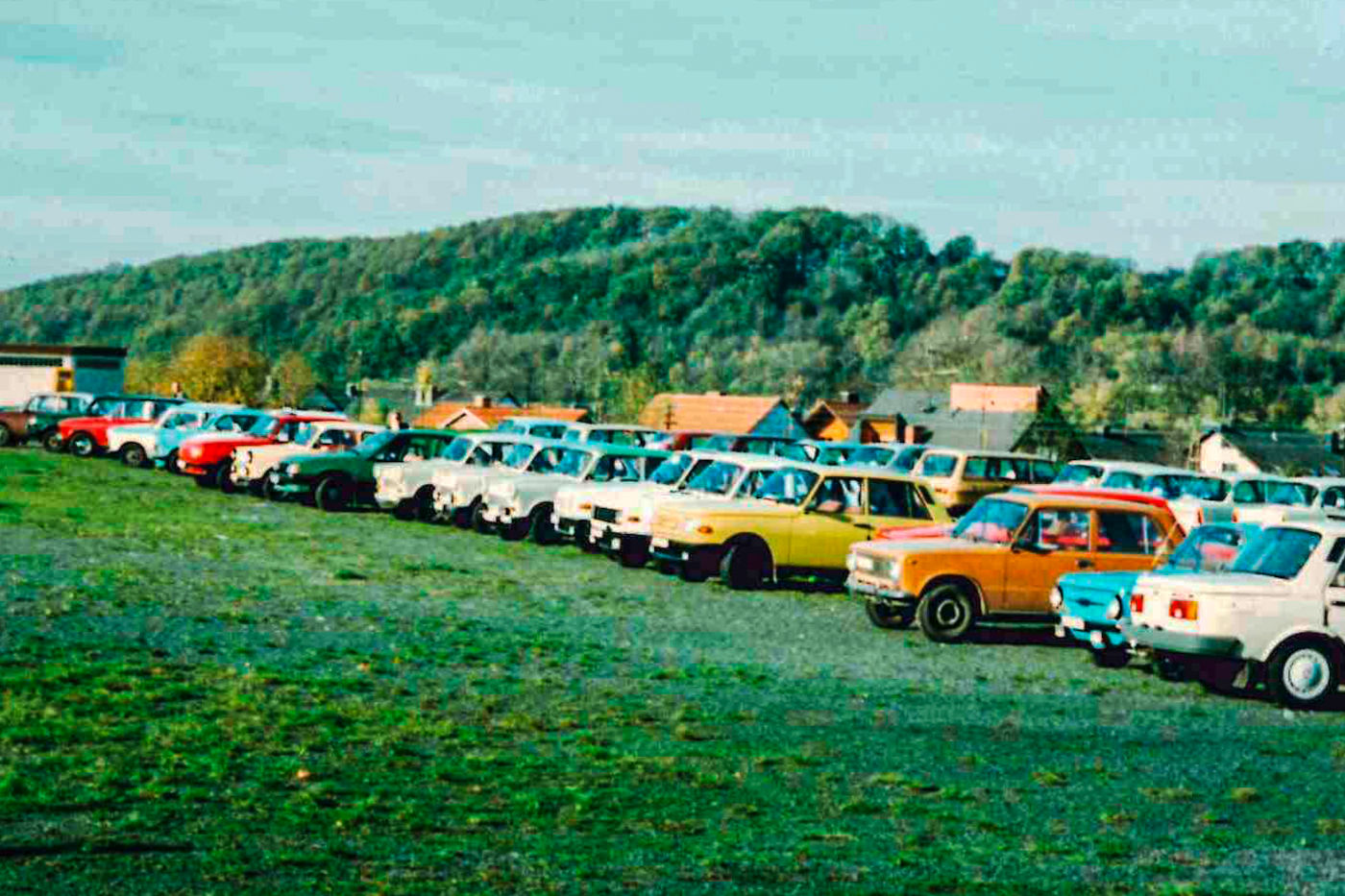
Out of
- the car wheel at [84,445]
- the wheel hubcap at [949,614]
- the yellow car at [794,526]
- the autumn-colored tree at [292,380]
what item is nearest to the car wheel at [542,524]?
the yellow car at [794,526]

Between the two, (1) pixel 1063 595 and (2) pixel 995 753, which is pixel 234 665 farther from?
(1) pixel 1063 595

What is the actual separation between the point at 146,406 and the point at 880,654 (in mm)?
37255

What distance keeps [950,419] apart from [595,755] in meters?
97.9

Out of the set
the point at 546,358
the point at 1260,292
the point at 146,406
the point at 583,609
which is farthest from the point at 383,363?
the point at 583,609

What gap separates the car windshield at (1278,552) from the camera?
50.8 feet

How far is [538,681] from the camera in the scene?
573 inches

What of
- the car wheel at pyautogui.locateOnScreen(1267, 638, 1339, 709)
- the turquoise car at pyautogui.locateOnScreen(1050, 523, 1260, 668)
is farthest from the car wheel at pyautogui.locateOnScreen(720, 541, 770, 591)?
the car wheel at pyautogui.locateOnScreen(1267, 638, 1339, 709)

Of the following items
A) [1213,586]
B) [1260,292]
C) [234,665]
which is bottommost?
[234,665]

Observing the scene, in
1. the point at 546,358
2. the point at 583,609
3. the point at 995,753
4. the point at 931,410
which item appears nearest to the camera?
the point at 995,753

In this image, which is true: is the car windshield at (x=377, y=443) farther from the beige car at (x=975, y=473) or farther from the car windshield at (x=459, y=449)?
the beige car at (x=975, y=473)

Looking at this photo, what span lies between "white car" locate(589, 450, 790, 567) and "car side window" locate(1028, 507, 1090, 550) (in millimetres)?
5402

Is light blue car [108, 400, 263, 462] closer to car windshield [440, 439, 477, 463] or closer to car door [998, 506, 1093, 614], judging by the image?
car windshield [440, 439, 477, 463]

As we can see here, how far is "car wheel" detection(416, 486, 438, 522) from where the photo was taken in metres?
32.7

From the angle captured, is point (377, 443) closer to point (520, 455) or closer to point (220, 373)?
point (520, 455)
